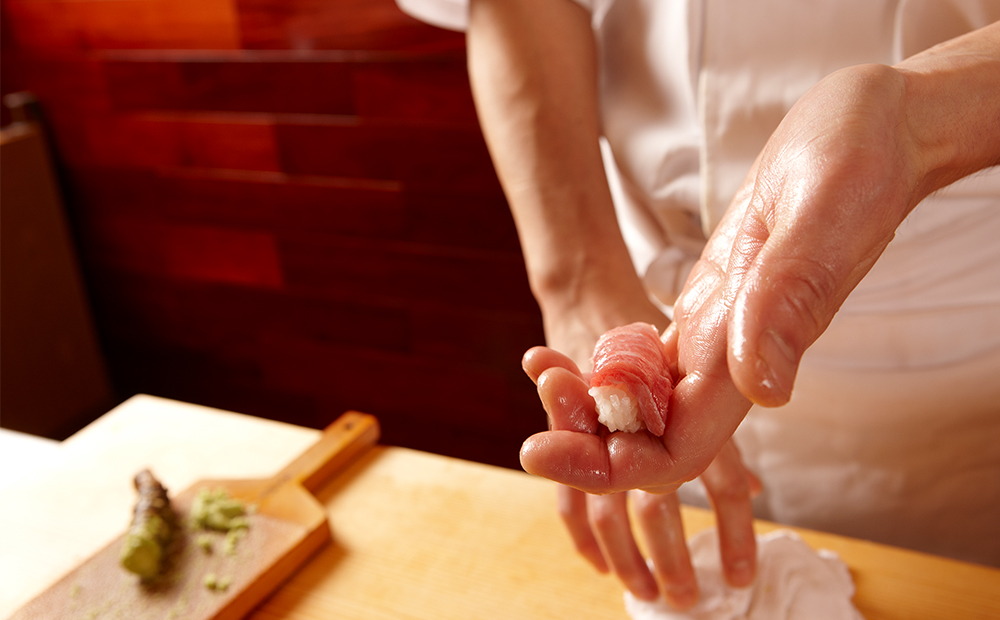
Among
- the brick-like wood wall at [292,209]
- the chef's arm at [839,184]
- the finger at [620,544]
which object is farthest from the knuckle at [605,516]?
the brick-like wood wall at [292,209]

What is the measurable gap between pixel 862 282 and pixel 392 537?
0.74 metres

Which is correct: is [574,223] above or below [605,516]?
above

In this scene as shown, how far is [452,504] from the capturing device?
1.12 metres

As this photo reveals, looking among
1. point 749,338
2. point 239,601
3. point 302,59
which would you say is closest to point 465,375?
point 302,59

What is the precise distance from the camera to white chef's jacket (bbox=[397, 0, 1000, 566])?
0.98 m

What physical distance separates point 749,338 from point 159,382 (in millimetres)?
3026

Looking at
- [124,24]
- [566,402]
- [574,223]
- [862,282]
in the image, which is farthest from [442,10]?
[124,24]

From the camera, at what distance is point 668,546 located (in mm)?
891

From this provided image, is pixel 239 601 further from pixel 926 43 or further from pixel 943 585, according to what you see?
pixel 926 43

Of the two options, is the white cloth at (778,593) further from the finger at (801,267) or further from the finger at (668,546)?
the finger at (801,267)

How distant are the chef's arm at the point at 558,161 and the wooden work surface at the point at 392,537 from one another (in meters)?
0.27

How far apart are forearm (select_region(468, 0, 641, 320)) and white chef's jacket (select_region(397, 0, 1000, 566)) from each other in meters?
0.06

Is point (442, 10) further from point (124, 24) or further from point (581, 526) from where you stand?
point (124, 24)

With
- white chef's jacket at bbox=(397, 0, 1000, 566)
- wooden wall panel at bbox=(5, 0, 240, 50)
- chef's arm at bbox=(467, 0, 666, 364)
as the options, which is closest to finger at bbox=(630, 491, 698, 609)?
chef's arm at bbox=(467, 0, 666, 364)
